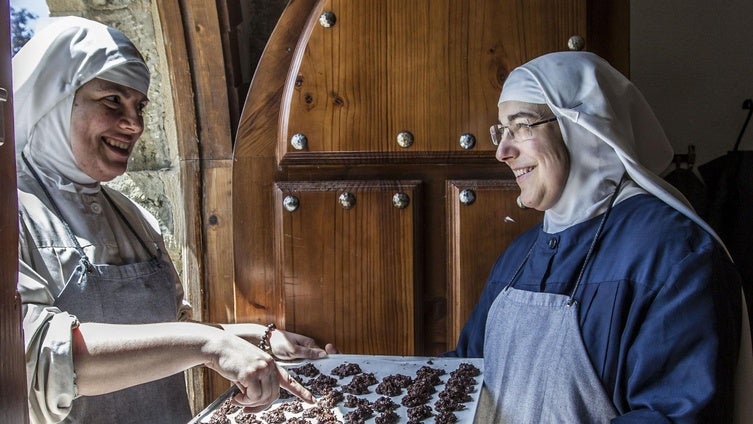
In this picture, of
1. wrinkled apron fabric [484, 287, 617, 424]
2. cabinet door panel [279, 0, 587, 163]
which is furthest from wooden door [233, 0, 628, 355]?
wrinkled apron fabric [484, 287, 617, 424]

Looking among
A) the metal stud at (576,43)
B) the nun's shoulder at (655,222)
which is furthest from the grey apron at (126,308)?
the metal stud at (576,43)

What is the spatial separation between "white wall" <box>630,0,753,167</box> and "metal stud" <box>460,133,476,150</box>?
0.95 metres

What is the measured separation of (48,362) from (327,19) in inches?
53.1

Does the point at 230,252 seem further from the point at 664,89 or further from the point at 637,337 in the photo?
the point at 664,89

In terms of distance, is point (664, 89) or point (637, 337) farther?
point (664, 89)

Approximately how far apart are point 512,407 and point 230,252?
128cm

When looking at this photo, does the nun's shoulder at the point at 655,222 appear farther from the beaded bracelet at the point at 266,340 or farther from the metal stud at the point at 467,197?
the beaded bracelet at the point at 266,340

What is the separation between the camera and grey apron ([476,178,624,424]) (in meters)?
1.56

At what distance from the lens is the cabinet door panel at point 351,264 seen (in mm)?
2223

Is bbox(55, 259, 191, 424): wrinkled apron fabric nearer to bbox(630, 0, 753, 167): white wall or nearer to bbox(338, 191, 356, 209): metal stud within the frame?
bbox(338, 191, 356, 209): metal stud

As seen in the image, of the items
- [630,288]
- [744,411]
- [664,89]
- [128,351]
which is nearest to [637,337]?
[630,288]

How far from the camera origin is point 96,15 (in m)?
2.74

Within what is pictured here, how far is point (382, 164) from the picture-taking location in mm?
2236

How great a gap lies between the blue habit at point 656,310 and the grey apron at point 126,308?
3.53 ft
